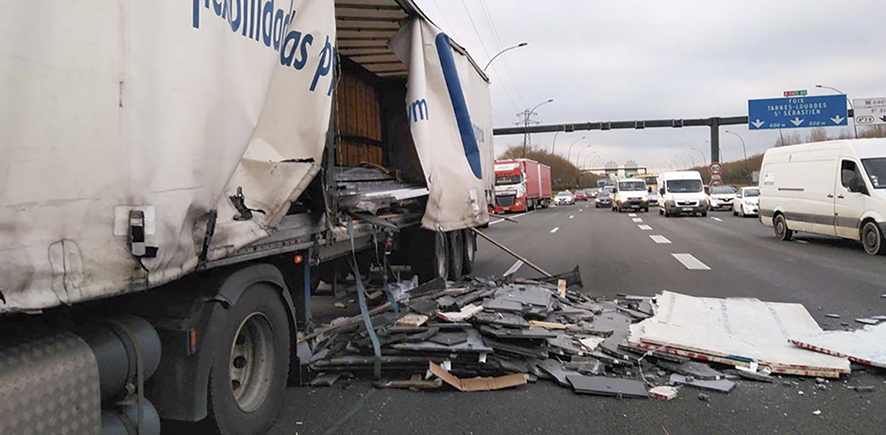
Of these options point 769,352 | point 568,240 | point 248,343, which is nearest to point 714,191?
point 568,240

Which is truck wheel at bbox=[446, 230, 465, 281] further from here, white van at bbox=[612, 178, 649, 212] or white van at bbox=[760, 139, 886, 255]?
white van at bbox=[612, 178, 649, 212]

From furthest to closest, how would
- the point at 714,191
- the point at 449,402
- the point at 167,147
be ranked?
the point at 714,191, the point at 449,402, the point at 167,147

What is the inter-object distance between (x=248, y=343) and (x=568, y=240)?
14352mm

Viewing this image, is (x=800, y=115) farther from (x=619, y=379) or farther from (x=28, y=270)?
(x=28, y=270)

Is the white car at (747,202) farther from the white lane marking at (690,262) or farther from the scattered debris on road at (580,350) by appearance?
the scattered debris on road at (580,350)

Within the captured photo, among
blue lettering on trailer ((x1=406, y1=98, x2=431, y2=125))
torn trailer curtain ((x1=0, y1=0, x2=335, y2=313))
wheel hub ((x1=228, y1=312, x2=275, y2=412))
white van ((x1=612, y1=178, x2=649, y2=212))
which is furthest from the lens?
white van ((x1=612, y1=178, x2=649, y2=212))

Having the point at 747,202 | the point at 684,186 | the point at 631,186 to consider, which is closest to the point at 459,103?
the point at 747,202

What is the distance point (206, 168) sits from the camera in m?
2.79

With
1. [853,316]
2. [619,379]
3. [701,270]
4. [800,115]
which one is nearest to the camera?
[619,379]

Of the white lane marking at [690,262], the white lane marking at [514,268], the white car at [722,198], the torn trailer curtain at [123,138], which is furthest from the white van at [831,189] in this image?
the white car at [722,198]

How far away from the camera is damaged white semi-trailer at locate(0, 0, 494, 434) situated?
2025 mm

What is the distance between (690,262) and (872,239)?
3.93 meters

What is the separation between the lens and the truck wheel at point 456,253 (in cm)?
916

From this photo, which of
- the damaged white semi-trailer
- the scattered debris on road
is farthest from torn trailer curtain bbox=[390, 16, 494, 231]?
the damaged white semi-trailer
